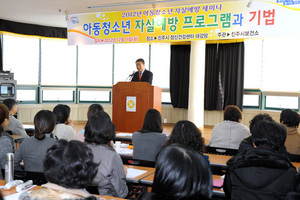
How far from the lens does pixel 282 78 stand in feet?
27.4

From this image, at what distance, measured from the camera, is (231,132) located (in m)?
3.64

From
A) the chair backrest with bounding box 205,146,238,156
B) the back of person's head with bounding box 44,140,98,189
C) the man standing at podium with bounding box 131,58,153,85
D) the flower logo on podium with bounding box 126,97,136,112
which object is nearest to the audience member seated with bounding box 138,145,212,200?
the back of person's head with bounding box 44,140,98,189

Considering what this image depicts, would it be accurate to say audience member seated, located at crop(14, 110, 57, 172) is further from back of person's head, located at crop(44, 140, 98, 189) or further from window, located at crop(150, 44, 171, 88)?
window, located at crop(150, 44, 171, 88)

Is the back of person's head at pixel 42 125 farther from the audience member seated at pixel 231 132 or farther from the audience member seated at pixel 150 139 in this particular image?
the audience member seated at pixel 231 132

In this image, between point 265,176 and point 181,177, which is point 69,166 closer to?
point 181,177

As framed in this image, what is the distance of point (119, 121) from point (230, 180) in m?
3.83

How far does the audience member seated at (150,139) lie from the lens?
3180 mm

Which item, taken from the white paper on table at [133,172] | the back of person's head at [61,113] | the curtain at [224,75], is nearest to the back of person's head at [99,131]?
the white paper on table at [133,172]

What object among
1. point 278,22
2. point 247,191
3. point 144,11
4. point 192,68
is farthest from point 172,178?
point 192,68

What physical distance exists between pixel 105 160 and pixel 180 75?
7233 mm

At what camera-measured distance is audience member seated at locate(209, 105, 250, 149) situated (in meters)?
3.62

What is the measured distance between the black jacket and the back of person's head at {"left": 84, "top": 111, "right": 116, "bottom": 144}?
101 centimetres

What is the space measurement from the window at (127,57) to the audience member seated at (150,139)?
663 centimetres

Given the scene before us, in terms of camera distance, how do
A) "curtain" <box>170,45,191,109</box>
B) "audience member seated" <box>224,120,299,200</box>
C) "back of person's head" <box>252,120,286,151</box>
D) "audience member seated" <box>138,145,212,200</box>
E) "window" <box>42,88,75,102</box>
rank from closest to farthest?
"audience member seated" <box>138,145,212,200</box>
"audience member seated" <box>224,120,299,200</box>
"back of person's head" <box>252,120,286,151</box>
"curtain" <box>170,45,191,109</box>
"window" <box>42,88,75,102</box>
